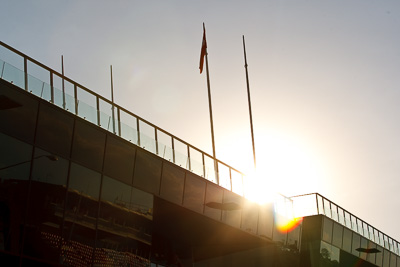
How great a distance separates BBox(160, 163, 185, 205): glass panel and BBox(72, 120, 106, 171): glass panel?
483 cm

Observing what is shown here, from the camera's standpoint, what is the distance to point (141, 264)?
27.1 metres

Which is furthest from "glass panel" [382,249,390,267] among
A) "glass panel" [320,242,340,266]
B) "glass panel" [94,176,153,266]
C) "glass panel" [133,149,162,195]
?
"glass panel" [94,176,153,266]

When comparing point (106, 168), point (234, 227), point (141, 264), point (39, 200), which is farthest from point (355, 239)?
point (39, 200)

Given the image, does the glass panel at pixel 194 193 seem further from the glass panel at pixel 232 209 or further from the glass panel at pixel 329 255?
the glass panel at pixel 329 255

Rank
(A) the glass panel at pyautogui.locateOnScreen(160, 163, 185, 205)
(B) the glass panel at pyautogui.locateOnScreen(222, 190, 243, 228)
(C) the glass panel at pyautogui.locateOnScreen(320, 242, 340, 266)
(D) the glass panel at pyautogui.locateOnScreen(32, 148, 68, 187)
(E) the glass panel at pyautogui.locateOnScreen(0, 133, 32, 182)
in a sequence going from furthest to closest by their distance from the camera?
1. (C) the glass panel at pyautogui.locateOnScreen(320, 242, 340, 266)
2. (B) the glass panel at pyautogui.locateOnScreen(222, 190, 243, 228)
3. (A) the glass panel at pyautogui.locateOnScreen(160, 163, 185, 205)
4. (D) the glass panel at pyautogui.locateOnScreen(32, 148, 68, 187)
5. (E) the glass panel at pyautogui.locateOnScreen(0, 133, 32, 182)

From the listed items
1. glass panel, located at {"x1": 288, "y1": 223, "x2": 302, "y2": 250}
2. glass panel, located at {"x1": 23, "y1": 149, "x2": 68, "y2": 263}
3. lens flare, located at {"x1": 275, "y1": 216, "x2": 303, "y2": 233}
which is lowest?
glass panel, located at {"x1": 23, "y1": 149, "x2": 68, "y2": 263}

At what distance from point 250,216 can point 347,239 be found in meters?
12.5

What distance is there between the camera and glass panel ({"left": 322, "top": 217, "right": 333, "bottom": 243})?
1649 inches

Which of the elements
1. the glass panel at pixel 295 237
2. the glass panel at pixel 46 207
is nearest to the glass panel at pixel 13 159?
the glass panel at pixel 46 207

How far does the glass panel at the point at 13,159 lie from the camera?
20.0 meters

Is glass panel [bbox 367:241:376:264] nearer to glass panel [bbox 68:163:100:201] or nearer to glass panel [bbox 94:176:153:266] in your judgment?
glass panel [bbox 94:176:153:266]

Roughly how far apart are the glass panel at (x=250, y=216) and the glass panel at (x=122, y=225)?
31.4ft

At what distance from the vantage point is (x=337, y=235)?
1721 inches

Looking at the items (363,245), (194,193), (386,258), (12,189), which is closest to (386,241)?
(386,258)
